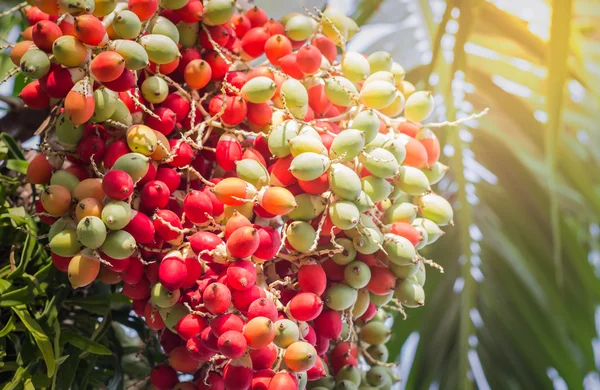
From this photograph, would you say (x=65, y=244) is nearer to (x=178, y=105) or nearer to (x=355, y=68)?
(x=178, y=105)

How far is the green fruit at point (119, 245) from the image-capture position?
0.63 meters

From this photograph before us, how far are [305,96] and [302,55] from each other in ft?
0.21

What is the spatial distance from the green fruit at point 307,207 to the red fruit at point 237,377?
0.17 meters

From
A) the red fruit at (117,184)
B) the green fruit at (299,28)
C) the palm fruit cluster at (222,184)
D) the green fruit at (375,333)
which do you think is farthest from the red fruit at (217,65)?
the green fruit at (375,333)

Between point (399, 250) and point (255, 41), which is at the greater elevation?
point (255, 41)

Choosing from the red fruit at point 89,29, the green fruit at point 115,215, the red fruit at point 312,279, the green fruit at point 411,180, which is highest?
the red fruit at point 89,29

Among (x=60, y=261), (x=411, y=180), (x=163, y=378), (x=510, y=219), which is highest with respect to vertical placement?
(x=411, y=180)

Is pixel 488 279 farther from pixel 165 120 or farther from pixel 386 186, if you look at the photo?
pixel 165 120

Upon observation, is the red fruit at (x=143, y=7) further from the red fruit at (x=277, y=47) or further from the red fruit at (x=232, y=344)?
the red fruit at (x=232, y=344)

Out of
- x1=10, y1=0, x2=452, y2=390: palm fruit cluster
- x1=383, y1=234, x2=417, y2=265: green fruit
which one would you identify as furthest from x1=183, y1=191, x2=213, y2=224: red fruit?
x1=383, y1=234, x2=417, y2=265: green fruit

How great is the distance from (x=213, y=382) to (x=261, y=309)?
12 cm

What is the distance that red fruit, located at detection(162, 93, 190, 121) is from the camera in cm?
73

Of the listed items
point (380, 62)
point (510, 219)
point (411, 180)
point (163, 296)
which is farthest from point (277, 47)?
point (510, 219)

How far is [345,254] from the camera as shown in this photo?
69cm
